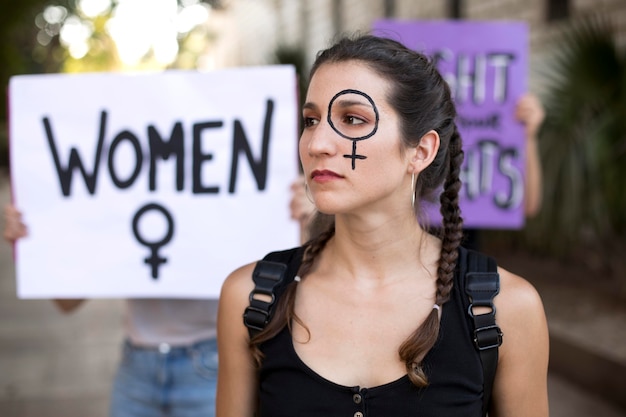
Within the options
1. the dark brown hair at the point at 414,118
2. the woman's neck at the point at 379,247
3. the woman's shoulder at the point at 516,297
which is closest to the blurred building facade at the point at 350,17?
the dark brown hair at the point at 414,118

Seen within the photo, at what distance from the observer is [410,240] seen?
197 centimetres

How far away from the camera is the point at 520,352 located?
6.00ft

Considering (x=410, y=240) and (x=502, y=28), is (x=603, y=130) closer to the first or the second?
(x=502, y=28)

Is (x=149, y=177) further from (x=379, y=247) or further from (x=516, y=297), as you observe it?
(x=516, y=297)

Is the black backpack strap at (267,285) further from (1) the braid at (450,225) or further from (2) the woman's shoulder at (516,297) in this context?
(2) the woman's shoulder at (516,297)

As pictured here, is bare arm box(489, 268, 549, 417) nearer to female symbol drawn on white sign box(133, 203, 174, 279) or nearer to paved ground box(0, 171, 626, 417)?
female symbol drawn on white sign box(133, 203, 174, 279)

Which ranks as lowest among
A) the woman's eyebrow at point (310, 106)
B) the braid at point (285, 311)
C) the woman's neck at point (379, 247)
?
the braid at point (285, 311)

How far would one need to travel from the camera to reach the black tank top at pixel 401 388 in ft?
5.78

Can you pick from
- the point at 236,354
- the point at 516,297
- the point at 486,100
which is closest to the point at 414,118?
the point at 516,297

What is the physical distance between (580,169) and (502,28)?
2.52 metres

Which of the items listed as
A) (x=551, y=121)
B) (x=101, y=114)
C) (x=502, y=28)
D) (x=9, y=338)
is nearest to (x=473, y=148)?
(x=502, y=28)

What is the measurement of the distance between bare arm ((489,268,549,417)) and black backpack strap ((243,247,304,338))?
0.50 metres

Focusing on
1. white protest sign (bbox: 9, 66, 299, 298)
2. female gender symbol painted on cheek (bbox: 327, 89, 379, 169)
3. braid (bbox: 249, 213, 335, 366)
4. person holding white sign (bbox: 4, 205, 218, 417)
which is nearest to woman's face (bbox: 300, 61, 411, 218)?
female gender symbol painted on cheek (bbox: 327, 89, 379, 169)

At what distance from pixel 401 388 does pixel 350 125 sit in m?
0.60
